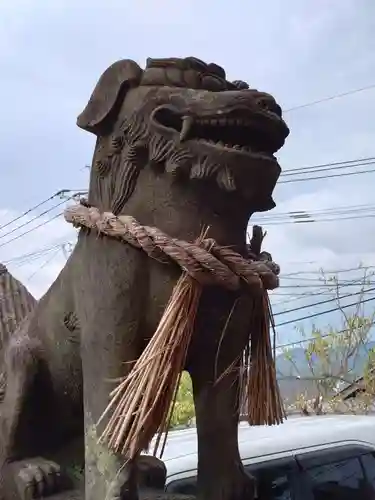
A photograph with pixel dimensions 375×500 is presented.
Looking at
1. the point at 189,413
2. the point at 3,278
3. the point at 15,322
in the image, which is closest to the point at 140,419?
the point at 15,322

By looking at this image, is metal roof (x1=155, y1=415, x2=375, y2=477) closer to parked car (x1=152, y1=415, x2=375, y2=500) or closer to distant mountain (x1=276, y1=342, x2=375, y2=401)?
parked car (x1=152, y1=415, x2=375, y2=500)

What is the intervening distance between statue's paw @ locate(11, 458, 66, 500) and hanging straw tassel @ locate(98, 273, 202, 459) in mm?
204

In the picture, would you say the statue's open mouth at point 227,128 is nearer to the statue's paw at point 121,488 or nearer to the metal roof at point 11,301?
the statue's paw at point 121,488

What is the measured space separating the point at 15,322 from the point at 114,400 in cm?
59

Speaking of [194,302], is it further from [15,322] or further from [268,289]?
[15,322]

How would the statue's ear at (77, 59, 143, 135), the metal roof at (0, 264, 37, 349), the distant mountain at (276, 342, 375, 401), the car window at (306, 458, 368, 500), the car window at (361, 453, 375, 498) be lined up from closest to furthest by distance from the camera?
the statue's ear at (77, 59, 143, 135)
the metal roof at (0, 264, 37, 349)
the car window at (306, 458, 368, 500)
the car window at (361, 453, 375, 498)
the distant mountain at (276, 342, 375, 401)

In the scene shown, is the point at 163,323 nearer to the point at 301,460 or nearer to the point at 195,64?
the point at 195,64

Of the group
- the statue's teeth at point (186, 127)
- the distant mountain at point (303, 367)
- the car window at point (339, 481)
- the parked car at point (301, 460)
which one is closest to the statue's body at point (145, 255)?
the statue's teeth at point (186, 127)

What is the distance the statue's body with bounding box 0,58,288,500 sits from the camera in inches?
44.4

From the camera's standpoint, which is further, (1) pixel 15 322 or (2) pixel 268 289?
(1) pixel 15 322

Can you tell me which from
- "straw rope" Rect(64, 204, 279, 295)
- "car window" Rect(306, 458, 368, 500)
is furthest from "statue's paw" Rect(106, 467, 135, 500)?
"car window" Rect(306, 458, 368, 500)

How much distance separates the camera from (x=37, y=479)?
124 centimetres

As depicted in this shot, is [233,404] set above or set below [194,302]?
below

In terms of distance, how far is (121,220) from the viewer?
1157 millimetres
